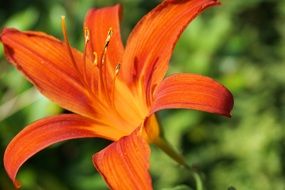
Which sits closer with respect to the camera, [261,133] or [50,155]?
[261,133]

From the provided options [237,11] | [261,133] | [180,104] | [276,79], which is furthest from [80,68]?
[237,11]

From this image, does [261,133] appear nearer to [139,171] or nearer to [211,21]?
[211,21]

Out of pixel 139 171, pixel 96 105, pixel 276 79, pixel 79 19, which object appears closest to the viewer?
pixel 139 171

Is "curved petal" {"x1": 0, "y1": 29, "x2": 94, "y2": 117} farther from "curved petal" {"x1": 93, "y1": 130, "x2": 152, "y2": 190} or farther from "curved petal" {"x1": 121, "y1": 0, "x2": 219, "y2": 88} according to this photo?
"curved petal" {"x1": 93, "y1": 130, "x2": 152, "y2": 190}

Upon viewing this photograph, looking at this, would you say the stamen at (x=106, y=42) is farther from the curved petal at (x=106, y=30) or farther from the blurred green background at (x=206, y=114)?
the blurred green background at (x=206, y=114)

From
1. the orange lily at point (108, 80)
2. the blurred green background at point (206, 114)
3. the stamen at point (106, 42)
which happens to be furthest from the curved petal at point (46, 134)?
the blurred green background at point (206, 114)

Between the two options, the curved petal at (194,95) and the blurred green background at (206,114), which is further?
the blurred green background at (206,114)
